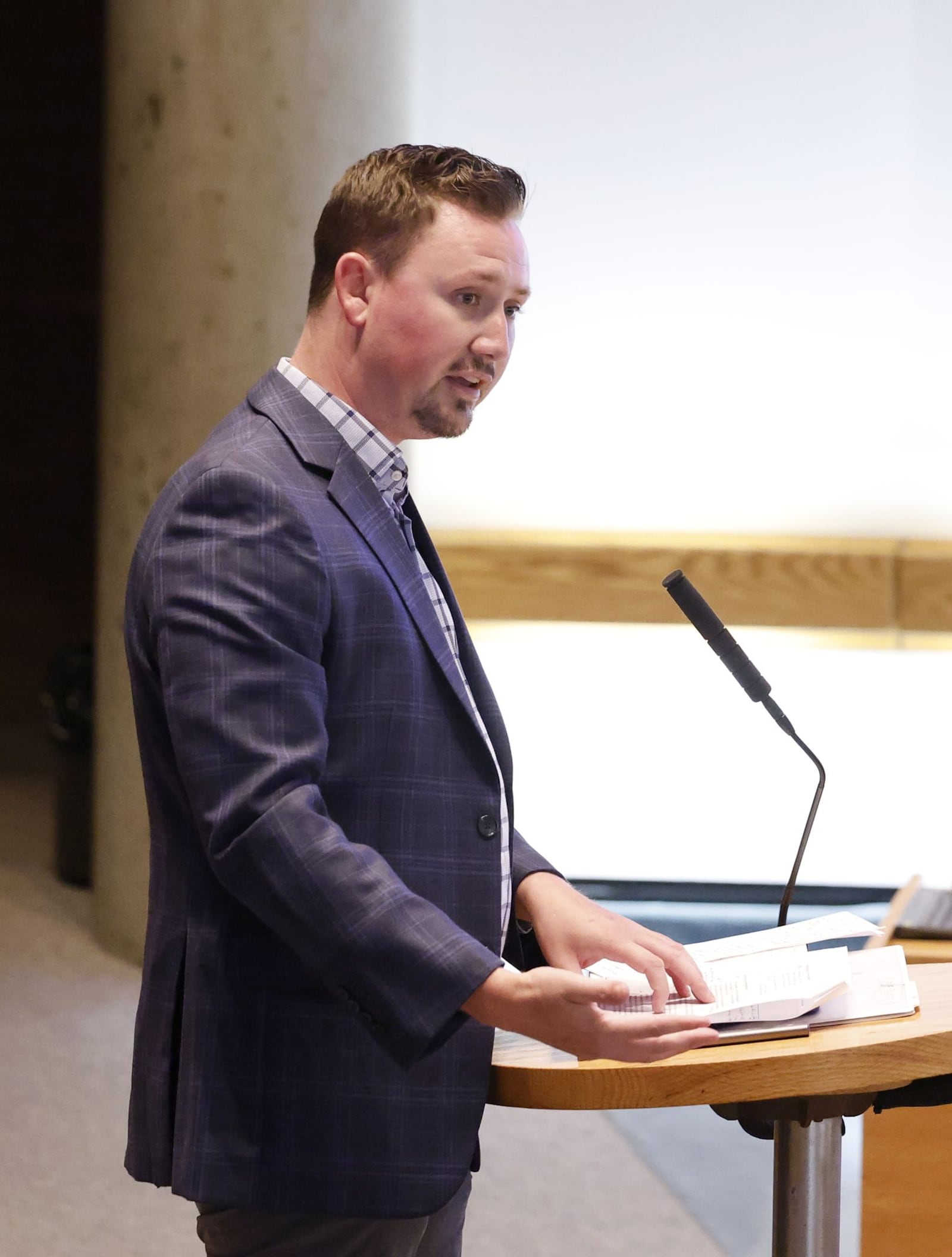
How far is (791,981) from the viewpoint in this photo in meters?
1.29

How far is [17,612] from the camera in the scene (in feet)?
25.8

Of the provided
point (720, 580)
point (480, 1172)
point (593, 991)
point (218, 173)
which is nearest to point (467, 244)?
point (593, 991)

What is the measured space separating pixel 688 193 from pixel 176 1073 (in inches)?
149

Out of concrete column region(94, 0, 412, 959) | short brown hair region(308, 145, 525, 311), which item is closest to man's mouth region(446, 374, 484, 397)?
short brown hair region(308, 145, 525, 311)

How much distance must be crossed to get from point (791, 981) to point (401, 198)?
77 centimetres

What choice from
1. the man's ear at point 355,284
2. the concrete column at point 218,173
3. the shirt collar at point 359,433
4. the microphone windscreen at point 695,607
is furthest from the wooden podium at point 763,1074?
the concrete column at point 218,173

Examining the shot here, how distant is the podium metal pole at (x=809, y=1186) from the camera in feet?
4.61

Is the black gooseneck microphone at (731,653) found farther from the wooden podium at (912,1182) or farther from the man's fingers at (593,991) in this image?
the wooden podium at (912,1182)

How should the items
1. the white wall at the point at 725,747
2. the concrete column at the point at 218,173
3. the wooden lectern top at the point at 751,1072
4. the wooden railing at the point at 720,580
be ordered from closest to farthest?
1. the wooden lectern top at the point at 751,1072
2. the concrete column at the point at 218,173
3. the wooden railing at the point at 720,580
4. the white wall at the point at 725,747

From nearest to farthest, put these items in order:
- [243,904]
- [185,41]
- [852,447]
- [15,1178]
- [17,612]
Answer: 1. [243,904]
2. [15,1178]
3. [185,41]
4. [852,447]
5. [17,612]

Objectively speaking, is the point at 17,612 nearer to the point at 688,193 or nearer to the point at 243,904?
the point at 688,193

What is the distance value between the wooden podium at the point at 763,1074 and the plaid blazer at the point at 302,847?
0.06 metres

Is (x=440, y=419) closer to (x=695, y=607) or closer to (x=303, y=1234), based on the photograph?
(x=695, y=607)

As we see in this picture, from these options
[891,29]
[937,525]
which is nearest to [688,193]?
[891,29]
